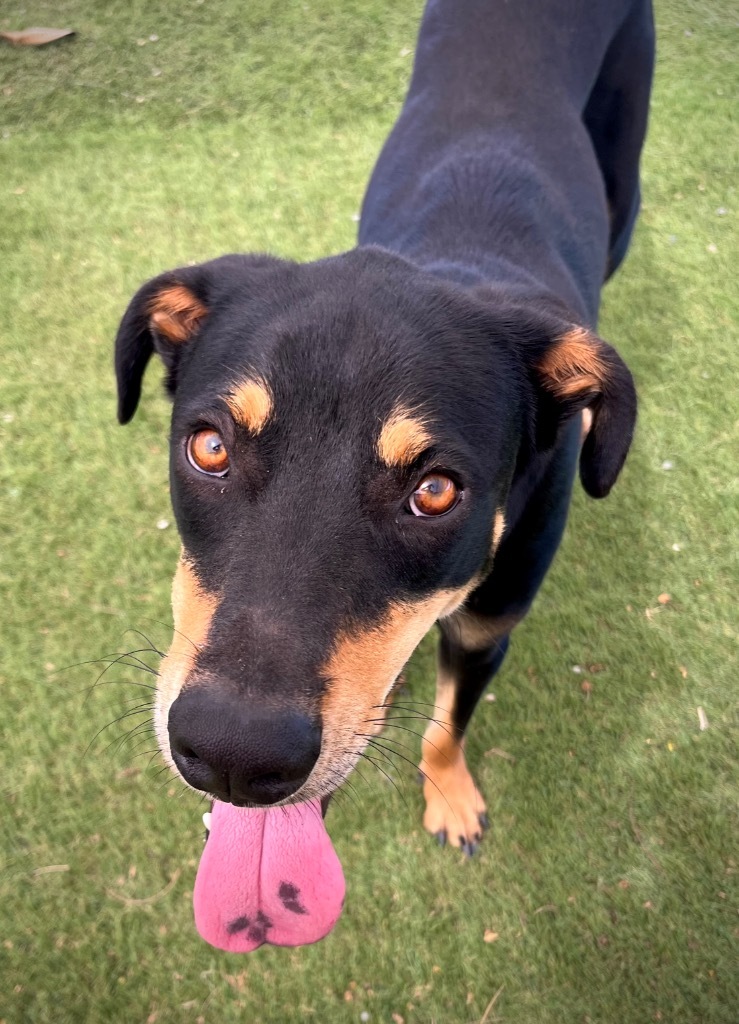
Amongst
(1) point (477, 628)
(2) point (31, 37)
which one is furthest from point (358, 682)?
(2) point (31, 37)

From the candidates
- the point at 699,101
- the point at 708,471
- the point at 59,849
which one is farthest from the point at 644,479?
the point at 699,101

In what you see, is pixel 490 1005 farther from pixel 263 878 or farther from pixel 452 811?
pixel 263 878

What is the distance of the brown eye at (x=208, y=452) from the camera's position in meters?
1.55

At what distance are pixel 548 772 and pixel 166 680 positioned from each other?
76.1 inches

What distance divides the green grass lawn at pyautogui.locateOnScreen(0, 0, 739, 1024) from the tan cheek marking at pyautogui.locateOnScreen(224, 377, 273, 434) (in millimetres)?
1751

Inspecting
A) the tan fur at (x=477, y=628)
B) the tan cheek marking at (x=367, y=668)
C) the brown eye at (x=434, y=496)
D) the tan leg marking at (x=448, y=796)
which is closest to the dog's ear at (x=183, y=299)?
the brown eye at (x=434, y=496)

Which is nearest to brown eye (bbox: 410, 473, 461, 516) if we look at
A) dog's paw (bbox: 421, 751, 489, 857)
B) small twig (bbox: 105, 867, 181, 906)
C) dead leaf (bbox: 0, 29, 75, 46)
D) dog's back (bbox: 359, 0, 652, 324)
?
dog's back (bbox: 359, 0, 652, 324)

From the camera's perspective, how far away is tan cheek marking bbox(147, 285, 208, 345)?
1.80 m

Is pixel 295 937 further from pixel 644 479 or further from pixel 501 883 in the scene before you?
pixel 644 479

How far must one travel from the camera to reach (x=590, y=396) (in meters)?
1.82

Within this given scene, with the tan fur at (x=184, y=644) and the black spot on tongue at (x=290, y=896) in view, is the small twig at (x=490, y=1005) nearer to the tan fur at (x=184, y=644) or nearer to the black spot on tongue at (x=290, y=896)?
the black spot on tongue at (x=290, y=896)

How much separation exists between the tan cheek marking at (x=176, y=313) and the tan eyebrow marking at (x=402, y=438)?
0.68 metres

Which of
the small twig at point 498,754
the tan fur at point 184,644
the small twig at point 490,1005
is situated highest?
the tan fur at point 184,644

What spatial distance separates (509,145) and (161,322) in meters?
1.74
